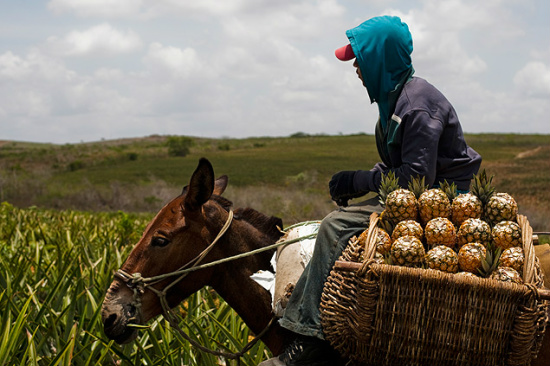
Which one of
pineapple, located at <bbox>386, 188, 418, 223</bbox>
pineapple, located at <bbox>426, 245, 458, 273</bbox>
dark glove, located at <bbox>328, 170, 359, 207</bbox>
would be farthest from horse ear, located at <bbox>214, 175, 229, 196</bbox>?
pineapple, located at <bbox>426, 245, 458, 273</bbox>

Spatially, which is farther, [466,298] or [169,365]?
[169,365]

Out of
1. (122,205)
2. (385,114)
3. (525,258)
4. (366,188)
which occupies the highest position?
(385,114)

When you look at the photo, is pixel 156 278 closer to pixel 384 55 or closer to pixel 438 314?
pixel 438 314

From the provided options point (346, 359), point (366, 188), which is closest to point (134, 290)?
point (346, 359)

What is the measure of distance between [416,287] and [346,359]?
2.29 ft

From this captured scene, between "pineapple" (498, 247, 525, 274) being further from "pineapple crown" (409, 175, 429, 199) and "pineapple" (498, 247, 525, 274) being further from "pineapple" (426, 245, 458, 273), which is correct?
"pineapple crown" (409, 175, 429, 199)

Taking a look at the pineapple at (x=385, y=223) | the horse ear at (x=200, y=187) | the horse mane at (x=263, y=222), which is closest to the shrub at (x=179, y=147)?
the horse mane at (x=263, y=222)

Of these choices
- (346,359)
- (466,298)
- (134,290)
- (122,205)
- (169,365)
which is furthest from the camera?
(122,205)

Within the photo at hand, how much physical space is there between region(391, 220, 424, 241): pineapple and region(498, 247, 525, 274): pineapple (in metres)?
0.43

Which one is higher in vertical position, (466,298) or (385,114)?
(385,114)

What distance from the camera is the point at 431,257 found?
10.2 feet

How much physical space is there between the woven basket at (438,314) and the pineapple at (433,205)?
1.07 ft

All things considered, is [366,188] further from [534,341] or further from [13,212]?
[13,212]

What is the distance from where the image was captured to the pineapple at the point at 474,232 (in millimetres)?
3158
